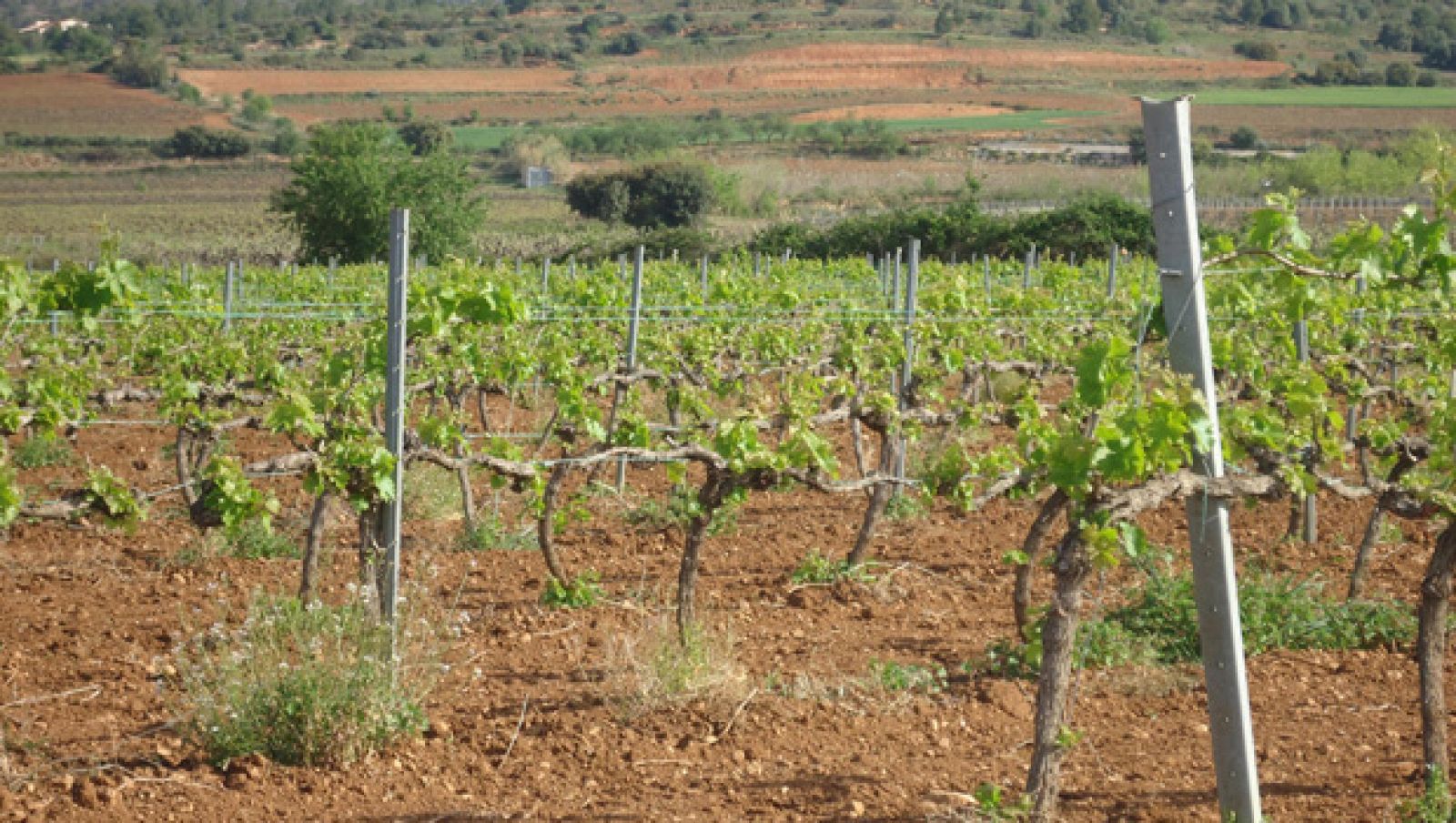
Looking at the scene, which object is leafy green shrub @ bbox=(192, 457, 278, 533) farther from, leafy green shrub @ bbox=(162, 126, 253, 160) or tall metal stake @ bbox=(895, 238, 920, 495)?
leafy green shrub @ bbox=(162, 126, 253, 160)

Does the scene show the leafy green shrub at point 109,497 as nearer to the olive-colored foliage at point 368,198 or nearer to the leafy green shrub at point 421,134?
the olive-colored foliage at point 368,198

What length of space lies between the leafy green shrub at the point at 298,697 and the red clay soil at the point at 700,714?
0.09 metres

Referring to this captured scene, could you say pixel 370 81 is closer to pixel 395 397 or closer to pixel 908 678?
pixel 395 397

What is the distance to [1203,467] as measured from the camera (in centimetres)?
433

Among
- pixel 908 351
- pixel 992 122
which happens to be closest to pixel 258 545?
pixel 908 351

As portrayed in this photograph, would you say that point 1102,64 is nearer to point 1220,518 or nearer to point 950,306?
point 950,306

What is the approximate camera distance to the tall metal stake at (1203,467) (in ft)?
13.7

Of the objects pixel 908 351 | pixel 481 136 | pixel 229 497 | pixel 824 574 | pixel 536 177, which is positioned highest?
pixel 229 497

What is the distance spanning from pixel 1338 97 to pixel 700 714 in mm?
78752

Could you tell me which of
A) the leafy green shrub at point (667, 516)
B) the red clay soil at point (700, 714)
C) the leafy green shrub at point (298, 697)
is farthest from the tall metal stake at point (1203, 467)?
the leafy green shrub at point (667, 516)

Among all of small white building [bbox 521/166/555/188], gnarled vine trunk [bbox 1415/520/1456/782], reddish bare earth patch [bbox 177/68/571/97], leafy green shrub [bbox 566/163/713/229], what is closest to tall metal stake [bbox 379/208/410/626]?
gnarled vine trunk [bbox 1415/520/1456/782]

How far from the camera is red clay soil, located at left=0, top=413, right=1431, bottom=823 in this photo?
16.3ft

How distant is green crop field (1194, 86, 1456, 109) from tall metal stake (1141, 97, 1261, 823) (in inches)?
2897

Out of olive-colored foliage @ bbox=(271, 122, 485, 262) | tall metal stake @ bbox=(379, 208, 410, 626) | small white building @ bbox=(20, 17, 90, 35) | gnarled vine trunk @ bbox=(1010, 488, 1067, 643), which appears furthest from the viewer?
small white building @ bbox=(20, 17, 90, 35)
